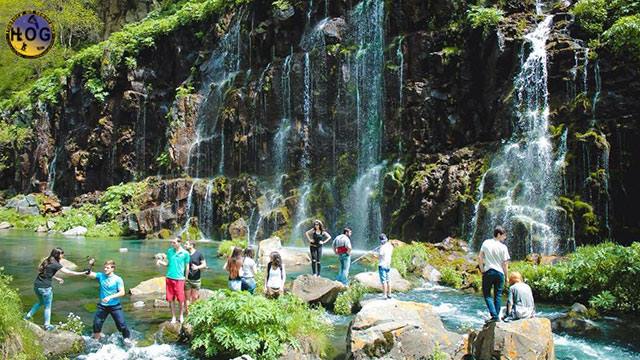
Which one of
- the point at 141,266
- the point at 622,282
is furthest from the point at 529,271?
the point at 141,266

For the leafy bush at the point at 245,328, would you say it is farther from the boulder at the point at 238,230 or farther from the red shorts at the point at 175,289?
the boulder at the point at 238,230

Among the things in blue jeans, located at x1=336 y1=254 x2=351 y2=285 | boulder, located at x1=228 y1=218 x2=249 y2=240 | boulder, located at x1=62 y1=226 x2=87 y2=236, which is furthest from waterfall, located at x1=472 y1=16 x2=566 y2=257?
boulder, located at x1=62 y1=226 x2=87 y2=236

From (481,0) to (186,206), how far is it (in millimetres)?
23806

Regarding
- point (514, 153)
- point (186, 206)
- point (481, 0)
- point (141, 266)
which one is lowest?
point (141, 266)

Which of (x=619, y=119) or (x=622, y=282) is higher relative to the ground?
(x=619, y=119)

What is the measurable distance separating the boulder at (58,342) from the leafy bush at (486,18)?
25845 mm

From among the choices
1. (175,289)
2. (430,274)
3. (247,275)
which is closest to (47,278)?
(175,289)

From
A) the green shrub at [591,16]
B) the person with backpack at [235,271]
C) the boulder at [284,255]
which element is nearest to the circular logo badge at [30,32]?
the person with backpack at [235,271]

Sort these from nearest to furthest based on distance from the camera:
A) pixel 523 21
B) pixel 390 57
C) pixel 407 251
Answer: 1. pixel 407 251
2. pixel 523 21
3. pixel 390 57

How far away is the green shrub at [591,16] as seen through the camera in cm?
2659

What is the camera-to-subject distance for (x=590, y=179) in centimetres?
2375

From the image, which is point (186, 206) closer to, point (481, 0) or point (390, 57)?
point (390, 57)

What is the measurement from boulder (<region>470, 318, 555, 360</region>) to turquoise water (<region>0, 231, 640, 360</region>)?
213cm

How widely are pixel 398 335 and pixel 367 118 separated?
25284 millimetres
